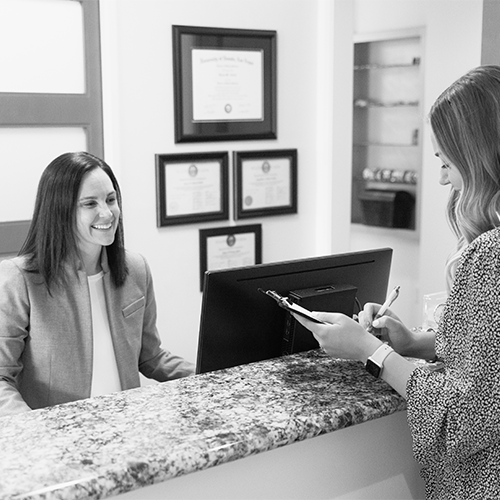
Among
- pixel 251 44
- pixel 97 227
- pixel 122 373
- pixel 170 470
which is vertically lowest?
pixel 122 373

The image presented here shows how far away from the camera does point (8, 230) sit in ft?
10.3

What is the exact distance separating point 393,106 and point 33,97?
2.99 m

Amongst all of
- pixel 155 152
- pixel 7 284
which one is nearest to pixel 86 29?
pixel 155 152

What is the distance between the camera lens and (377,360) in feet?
4.54

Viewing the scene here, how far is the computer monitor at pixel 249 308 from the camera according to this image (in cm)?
155

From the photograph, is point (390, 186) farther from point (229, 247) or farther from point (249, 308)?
point (249, 308)

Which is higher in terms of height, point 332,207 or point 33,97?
point 33,97

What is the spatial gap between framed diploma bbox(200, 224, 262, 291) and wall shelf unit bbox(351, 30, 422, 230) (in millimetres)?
1753

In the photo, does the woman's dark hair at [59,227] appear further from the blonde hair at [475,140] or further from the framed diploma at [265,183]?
the framed diploma at [265,183]

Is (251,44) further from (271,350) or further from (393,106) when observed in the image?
(271,350)

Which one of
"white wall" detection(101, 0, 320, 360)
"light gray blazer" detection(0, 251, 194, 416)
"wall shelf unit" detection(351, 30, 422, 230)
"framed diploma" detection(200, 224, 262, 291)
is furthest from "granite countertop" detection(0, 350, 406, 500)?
"wall shelf unit" detection(351, 30, 422, 230)

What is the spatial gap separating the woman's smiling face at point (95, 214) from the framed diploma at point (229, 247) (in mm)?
1388

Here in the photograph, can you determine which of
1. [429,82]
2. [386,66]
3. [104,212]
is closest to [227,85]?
[104,212]

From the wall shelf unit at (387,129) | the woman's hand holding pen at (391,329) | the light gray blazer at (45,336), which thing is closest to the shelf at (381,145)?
the wall shelf unit at (387,129)
